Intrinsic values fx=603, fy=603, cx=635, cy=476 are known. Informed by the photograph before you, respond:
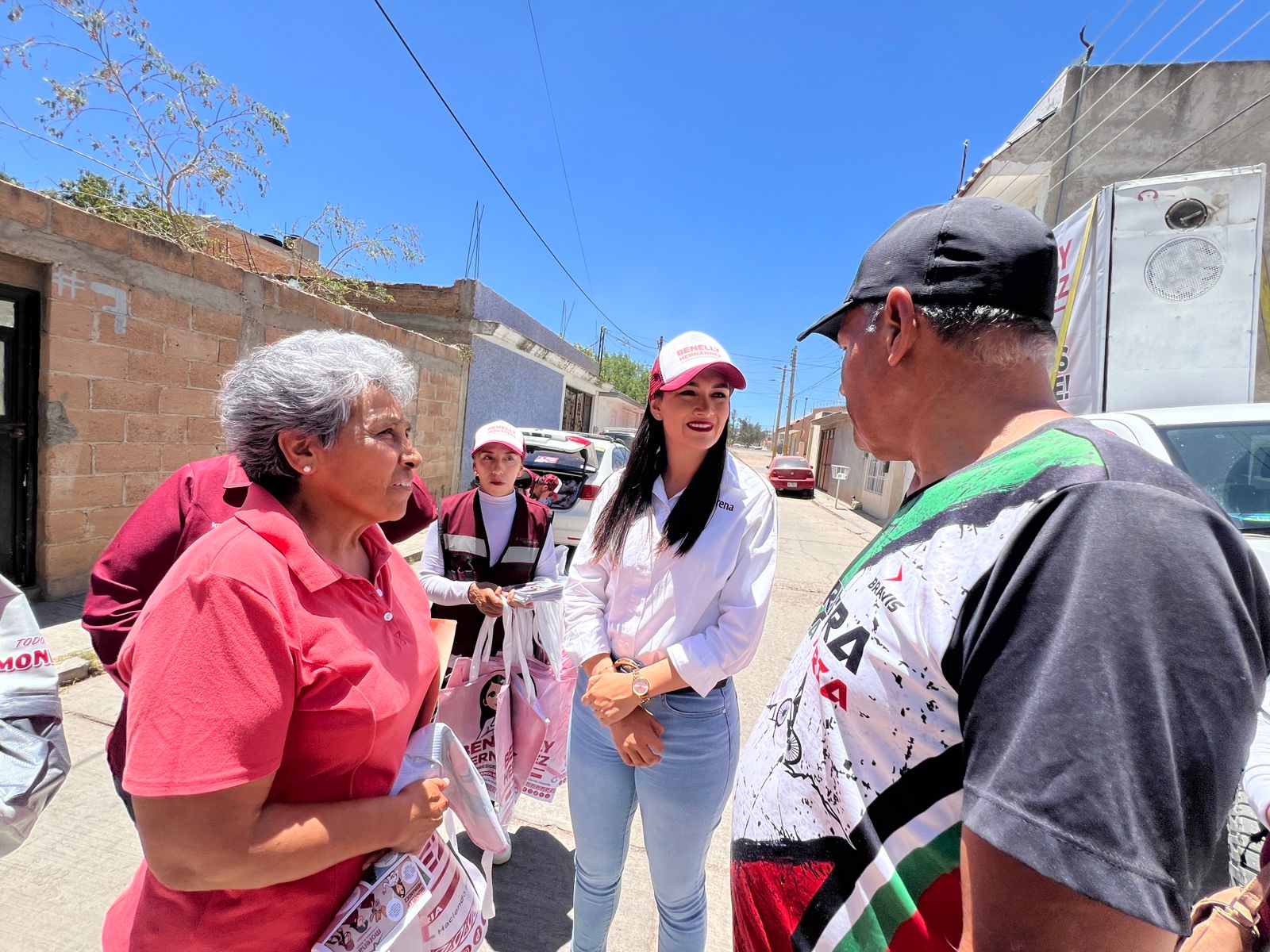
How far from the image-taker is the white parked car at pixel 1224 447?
2.88m

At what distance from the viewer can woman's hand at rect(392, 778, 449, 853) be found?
1153mm

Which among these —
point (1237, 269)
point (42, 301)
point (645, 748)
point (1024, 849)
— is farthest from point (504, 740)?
point (1237, 269)

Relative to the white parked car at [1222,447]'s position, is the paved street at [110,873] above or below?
below

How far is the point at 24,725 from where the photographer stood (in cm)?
121

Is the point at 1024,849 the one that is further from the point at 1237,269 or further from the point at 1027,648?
the point at 1237,269

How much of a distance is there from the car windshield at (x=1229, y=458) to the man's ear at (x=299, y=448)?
371 cm

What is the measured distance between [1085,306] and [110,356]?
8090mm

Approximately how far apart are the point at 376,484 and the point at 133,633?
46 cm

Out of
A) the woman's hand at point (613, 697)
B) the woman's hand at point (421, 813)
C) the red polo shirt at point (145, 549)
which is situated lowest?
the woman's hand at point (421, 813)

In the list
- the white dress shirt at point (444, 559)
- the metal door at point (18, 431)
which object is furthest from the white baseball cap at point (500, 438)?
the metal door at point (18, 431)

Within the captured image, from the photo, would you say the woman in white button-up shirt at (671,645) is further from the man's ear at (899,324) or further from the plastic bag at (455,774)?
the man's ear at (899,324)

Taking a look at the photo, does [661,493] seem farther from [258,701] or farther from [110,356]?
[110,356]

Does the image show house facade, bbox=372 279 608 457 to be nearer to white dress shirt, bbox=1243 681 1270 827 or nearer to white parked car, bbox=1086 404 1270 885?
white parked car, bbox=1086 404 1270 885

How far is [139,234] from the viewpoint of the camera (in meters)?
4.68
